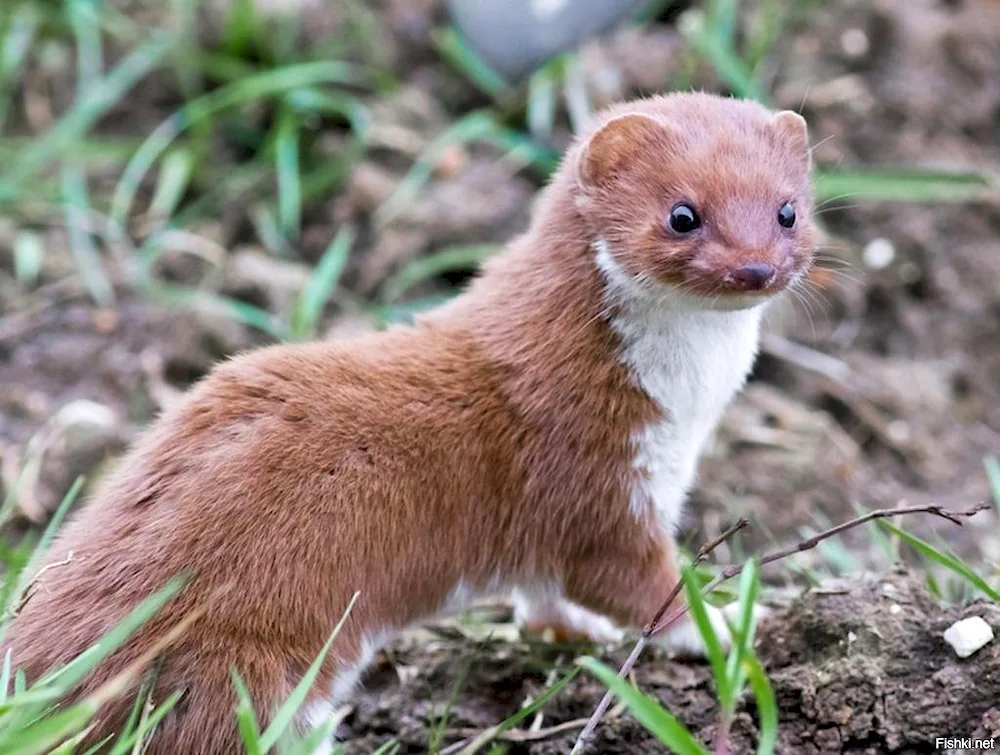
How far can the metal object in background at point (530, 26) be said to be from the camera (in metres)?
7.54

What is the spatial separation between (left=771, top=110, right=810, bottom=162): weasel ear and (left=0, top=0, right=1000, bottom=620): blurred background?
194 centimetres

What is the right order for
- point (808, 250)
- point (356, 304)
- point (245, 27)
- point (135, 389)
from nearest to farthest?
point (808, 250)
point (135, 389)
point (356, 304)
point (245, 27)

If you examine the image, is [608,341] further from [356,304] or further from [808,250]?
[356,304]

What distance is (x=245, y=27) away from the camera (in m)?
7.61

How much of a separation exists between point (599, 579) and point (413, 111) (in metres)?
4.26

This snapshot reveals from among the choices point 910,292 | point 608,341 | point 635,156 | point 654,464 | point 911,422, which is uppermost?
point 635,156

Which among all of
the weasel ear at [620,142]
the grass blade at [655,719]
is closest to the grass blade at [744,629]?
the grass blade at [655,719]

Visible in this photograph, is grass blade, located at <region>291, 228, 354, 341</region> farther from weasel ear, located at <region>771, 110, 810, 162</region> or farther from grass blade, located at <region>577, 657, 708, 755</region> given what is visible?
grass blade, located at <region>577, 657, 708, 755</region>

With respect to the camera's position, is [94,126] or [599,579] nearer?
[599,579]

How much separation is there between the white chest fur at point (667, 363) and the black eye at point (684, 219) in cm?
26

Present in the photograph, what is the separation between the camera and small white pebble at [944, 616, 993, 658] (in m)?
3.75

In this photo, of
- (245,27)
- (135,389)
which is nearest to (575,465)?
(135,389)

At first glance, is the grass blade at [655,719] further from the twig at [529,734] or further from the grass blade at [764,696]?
the twig at [529,734]

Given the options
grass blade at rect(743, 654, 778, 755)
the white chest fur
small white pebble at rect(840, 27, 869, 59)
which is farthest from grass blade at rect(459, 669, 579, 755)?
small white pebble at rect(840, 27, 869, 59)
